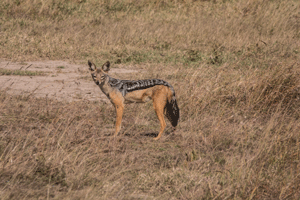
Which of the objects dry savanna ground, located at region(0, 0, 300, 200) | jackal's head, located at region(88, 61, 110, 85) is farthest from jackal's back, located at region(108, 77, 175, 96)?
dry savanna ground, located at region(0, 0, 300, 200)

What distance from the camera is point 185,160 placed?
4488mm

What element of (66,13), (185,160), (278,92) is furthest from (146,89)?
(66,13)

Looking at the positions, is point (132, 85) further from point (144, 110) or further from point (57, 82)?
point (57, 82)

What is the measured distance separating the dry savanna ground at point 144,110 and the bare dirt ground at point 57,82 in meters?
0.03

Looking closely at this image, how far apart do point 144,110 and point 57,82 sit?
2.87 m

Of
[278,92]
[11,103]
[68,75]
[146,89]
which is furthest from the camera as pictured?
[68,75]

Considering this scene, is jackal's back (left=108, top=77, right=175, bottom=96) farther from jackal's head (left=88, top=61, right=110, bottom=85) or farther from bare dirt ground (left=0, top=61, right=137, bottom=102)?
bare dirt ground (left=0, top=61, right=137, bottom=102)

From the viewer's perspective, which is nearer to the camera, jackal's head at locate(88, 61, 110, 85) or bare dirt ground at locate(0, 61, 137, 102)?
jackal's head at locate(88, 61, 110, 85)

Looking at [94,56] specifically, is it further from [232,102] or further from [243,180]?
[243,180]

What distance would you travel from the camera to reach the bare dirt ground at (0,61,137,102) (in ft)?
25.0

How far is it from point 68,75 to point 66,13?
7.14m

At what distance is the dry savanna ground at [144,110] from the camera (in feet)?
13.1

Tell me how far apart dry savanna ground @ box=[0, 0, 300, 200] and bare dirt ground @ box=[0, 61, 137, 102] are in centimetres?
3

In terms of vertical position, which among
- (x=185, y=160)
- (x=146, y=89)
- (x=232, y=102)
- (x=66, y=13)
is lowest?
(x=66, y=13)
